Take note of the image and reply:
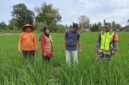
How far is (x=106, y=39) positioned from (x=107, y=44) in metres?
0.14

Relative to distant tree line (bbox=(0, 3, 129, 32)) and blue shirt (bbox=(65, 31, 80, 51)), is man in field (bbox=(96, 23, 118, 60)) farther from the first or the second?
distant tree line (bbox=(0, 3, 129, 32))

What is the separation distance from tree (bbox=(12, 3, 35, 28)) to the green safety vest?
3294 inches

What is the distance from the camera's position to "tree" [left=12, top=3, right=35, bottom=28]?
3716 inches

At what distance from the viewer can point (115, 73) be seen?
22.1 feet

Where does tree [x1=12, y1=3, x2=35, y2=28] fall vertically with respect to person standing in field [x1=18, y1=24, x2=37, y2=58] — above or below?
above

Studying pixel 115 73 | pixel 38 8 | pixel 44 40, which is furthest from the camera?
pixel 38 8

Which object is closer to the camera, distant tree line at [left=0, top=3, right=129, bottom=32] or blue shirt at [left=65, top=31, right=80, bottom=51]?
blue shirt at [left=65, top=31, right=80, bottom=51]

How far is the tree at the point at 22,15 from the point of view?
94.4m

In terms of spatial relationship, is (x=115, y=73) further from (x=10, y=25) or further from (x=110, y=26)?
(x=10, y=25)

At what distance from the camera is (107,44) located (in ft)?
30.6

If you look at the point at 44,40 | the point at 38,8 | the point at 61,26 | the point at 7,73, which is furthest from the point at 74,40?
the point at 38,8

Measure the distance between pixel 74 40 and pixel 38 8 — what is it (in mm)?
82736

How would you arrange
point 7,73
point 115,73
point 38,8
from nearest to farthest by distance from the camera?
point 115,73 → point 7,73 → point 38,8

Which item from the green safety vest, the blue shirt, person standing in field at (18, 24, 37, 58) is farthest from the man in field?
person standing in field at (18, 24, 37, 58)
